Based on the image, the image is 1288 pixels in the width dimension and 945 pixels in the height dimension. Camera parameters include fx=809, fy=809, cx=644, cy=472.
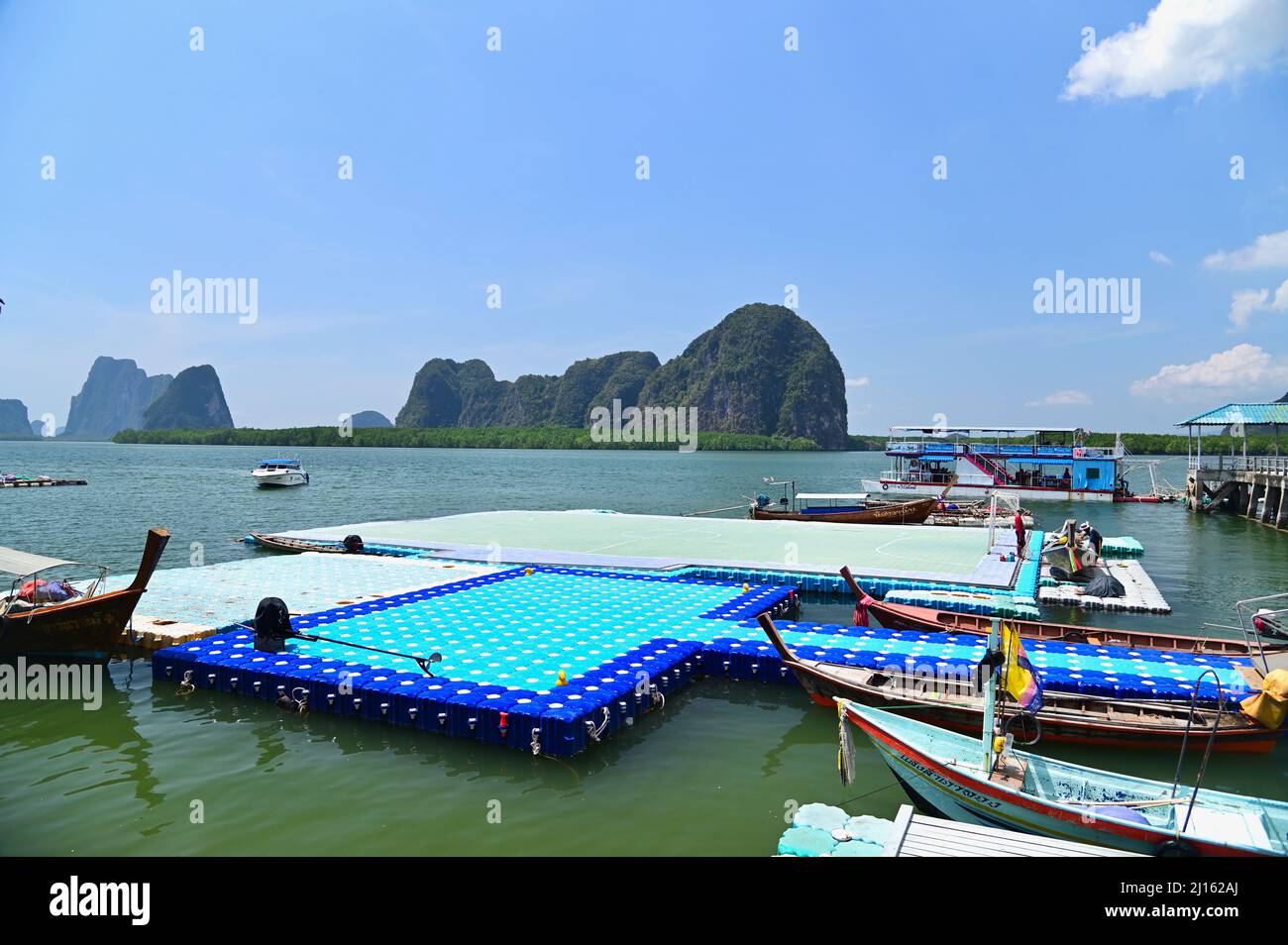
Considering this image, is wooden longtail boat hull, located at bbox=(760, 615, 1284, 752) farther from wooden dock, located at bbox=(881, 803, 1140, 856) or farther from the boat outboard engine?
the boat outboard engine

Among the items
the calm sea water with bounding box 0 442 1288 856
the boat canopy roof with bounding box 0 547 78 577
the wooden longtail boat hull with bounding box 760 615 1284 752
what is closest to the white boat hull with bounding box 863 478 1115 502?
the calm sea water with bounding box 0 442 1288 856

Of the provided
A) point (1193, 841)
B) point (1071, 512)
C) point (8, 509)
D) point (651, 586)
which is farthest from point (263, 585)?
point (1071, 512)

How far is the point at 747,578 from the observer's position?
24922mm

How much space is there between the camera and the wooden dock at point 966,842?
7734 mm

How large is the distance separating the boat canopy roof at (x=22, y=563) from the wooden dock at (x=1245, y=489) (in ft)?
194

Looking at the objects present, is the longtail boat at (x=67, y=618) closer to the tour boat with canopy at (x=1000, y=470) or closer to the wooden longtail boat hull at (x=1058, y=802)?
the wooden longtail boat hull at (x=1058, y=802)

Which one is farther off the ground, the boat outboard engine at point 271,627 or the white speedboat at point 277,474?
the white speedboat at point 277,474

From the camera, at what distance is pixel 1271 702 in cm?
1110

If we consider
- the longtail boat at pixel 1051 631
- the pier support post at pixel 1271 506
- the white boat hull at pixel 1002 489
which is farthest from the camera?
the white boat hull at pixel 1002 489

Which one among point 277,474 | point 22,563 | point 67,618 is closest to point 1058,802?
point 67,618

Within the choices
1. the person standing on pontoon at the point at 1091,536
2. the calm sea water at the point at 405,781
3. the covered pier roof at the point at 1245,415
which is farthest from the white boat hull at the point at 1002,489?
the calm sea water at the point at 405,781

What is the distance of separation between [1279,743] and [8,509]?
232ft

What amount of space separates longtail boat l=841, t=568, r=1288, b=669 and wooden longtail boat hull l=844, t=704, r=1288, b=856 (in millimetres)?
6339
